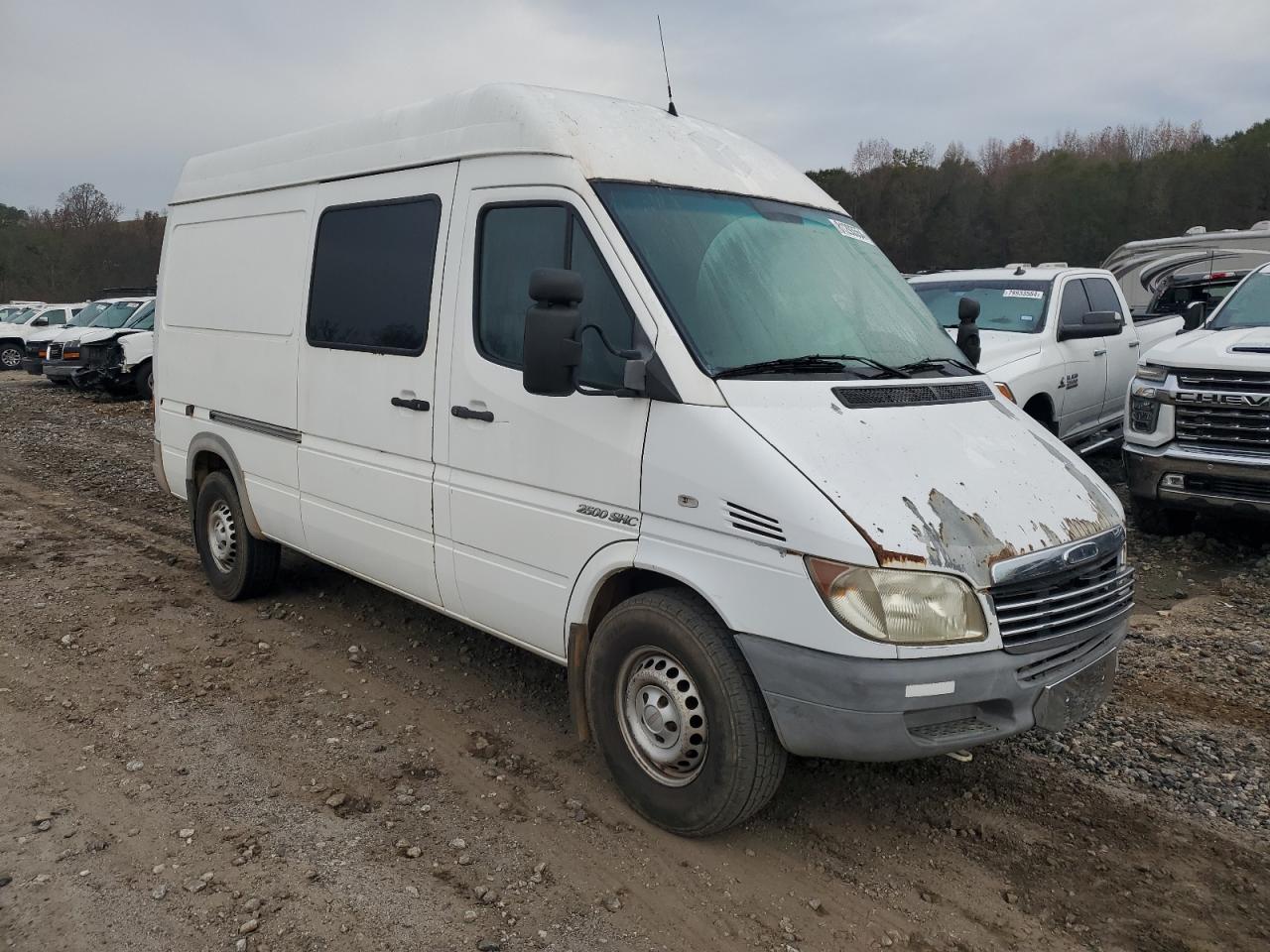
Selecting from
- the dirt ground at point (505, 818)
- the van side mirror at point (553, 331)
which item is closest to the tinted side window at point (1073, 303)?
the dirt ground at point (505, 818)

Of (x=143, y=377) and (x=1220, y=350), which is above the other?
(x=1220, y=350)

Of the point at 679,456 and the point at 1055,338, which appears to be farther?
the point at 1055,338

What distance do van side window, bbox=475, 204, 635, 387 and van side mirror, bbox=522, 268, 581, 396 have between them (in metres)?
0.28

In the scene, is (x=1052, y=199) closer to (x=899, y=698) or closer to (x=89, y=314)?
(x=89, y=314)

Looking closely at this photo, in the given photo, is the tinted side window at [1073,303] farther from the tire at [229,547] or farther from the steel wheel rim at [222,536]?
the steel wheel rim at [222,536]

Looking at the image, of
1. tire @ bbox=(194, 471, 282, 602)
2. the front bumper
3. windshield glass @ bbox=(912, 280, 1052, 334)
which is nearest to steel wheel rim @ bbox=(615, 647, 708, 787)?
tire @ bbox=(194, 471, 282, 602)

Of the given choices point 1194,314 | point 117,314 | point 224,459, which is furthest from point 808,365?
point 117,314

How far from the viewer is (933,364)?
4.04 metres

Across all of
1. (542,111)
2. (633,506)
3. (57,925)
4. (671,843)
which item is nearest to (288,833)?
(57,925)

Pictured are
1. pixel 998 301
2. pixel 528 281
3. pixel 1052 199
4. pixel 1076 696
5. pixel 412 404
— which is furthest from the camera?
pixel 1052 199

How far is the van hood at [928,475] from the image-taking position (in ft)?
9.89

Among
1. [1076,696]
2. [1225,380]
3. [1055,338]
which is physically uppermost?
[1055,338]

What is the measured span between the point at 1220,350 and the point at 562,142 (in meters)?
5.46

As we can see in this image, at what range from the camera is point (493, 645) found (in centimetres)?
540
